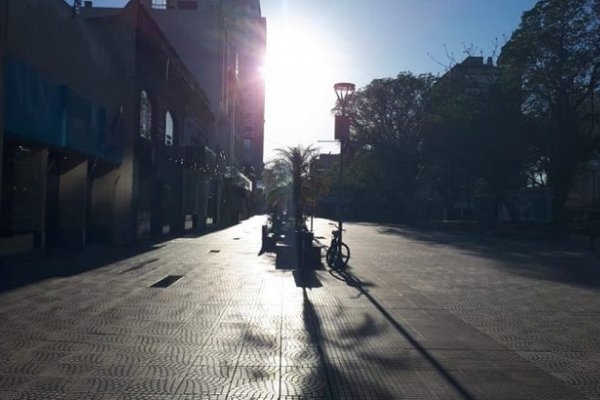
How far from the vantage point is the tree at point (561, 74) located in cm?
3912

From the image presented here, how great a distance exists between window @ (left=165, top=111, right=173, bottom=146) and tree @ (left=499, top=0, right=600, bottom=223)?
2155 cm

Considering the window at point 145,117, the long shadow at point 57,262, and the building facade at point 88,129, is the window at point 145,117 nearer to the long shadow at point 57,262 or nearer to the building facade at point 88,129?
the building facade at point 88,129

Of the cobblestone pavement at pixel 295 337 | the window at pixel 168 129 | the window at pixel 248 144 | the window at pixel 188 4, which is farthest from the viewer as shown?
the window at pixel 248 144

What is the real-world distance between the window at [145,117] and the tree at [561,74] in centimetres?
2398

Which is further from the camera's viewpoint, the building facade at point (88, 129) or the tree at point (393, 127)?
the tree at point (393, 127)

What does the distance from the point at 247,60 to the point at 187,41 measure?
197 feet

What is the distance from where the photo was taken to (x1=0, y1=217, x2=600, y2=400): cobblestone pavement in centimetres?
610

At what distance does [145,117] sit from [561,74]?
2542cm

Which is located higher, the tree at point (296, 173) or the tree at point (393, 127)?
the tree at point (393, 127)

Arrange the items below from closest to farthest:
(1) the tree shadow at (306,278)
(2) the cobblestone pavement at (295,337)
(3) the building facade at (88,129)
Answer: (2) the cobblestone pavement at (295,337) < (1) the tree shadow at (306,278) < (3) the building facade at (88,129)

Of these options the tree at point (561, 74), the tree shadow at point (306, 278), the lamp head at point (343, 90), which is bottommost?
the tree shadow at point (306, 278)

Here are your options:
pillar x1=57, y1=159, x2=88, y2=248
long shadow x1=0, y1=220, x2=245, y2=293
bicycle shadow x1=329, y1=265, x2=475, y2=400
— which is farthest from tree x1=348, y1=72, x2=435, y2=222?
bicycle shadow x1=329, y1=265, x2=475, y2=400

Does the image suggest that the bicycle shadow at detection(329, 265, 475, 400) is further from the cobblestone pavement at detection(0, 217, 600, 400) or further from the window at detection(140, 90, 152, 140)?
the window at detection(140, 90, 152, 140)

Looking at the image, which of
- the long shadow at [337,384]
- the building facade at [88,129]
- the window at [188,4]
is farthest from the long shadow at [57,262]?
the window at [188,4]
